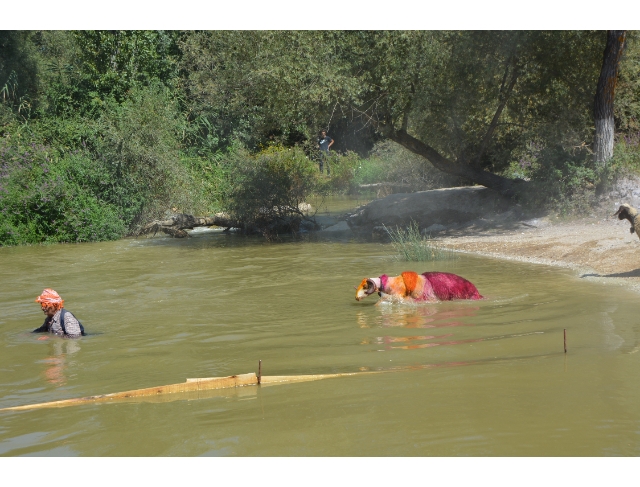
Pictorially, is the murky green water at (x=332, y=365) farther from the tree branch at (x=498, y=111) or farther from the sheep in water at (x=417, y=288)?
the tree branch at (x=498, y=111)

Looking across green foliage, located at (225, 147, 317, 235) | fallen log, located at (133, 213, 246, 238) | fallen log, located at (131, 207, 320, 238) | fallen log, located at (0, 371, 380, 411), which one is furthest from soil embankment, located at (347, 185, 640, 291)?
fallen log, located at (0, 371, 380, 411)

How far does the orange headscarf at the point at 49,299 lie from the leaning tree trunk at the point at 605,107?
1300 centimetres

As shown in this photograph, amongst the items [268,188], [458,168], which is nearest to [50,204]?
[268,188]

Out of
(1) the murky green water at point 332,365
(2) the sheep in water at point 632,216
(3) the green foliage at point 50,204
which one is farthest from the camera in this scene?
(3) the green foliage at point 50,204

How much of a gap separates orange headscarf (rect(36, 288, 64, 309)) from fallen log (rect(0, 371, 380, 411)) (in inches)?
116

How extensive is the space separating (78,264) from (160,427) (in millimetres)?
11224

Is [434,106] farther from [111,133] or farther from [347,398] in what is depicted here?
[347,398]

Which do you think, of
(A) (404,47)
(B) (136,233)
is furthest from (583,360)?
(B) (136,233)

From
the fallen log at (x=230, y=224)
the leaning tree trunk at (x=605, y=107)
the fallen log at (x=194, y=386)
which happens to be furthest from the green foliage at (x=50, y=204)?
the fallen log at (x=194, y=386)

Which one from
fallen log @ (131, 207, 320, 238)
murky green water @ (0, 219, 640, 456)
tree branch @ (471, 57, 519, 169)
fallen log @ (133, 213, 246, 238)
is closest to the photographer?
murky green water @ (0, 219, 640, 456)

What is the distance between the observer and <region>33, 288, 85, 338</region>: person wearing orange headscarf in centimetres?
923

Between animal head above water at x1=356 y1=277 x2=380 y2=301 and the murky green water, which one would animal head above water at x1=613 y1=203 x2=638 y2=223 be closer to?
the murky green water

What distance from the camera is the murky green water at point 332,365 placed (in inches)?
219

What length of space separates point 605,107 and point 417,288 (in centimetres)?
944
